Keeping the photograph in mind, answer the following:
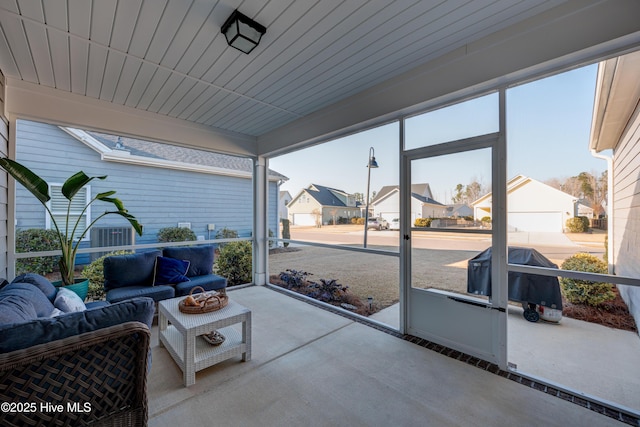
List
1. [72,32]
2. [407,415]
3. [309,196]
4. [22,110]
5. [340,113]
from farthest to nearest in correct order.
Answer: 1. [309,196]
2. [340,113]
3. [22,110]
4. [72,32]
5. [407,415]

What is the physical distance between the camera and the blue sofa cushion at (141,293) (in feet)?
10.4

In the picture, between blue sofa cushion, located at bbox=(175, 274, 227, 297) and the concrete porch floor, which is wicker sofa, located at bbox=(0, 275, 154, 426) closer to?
the concrete porch floor

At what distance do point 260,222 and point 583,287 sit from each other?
4647 millimetres

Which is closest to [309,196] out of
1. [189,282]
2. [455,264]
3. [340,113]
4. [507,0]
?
[340,113]

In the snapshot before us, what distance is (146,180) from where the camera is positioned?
4418 mm

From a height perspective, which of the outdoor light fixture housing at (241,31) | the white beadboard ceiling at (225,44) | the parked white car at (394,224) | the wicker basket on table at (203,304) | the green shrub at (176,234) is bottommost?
the wicker basket on table at (203,304)

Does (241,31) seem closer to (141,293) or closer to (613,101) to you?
(613,101)

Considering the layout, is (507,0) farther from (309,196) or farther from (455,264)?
(309,196)

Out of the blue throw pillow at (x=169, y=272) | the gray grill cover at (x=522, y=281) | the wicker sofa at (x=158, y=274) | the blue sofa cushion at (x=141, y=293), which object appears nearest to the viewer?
the gray grill cover at (x=522, y=281)

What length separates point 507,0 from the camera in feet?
6.19

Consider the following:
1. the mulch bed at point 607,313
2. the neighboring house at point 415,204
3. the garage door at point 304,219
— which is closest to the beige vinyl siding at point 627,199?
the mulch bed at point 607,313

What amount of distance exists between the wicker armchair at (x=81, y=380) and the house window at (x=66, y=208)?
2.92 meters

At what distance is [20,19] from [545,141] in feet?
13.9

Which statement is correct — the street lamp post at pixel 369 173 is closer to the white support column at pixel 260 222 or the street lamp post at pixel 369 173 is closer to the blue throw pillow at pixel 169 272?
the white support column at pixel 260 222
